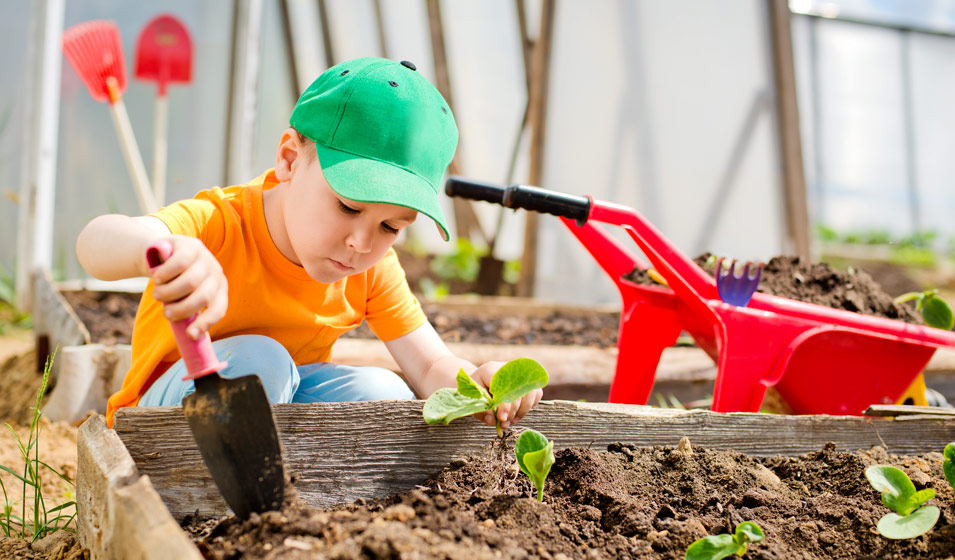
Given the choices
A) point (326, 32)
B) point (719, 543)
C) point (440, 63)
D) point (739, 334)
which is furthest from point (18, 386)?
point (326, 32)

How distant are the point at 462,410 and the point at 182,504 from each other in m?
0.39

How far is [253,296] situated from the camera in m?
1.31

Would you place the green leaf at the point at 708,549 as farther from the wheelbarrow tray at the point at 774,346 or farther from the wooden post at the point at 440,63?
the wooden post at the point at 440,63

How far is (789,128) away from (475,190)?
7.04ft

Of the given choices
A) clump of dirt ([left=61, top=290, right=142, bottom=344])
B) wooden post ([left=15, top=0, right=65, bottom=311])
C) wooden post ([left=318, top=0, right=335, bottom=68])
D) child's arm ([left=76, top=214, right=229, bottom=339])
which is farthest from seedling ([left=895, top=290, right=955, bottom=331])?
wooden post ([left=318, top=0, right=335, bottom=68])

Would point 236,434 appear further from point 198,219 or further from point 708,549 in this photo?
point 708,549

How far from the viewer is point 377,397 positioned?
1.38 meters

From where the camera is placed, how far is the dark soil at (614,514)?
850 millimetres

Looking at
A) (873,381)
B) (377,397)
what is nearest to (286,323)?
(377,397)

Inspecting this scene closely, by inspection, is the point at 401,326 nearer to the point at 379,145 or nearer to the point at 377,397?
the point at 377,397

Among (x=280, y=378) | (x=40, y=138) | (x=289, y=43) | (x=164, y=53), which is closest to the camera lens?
(x=280, y=378)

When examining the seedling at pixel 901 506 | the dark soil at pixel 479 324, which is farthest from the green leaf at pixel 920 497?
the dark soil at pixel 479 324

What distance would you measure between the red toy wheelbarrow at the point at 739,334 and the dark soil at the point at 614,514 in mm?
284

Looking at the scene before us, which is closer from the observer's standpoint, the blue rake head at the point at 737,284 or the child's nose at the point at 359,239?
the child's nose at the point at 359,239
